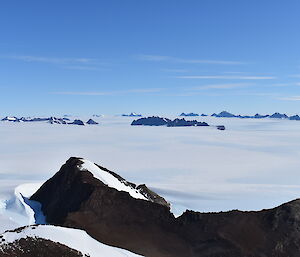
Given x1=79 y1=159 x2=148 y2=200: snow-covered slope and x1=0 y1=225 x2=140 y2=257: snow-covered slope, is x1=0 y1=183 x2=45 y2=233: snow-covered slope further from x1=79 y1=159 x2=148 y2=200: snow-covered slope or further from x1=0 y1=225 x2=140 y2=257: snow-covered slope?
x1=0 y1=225 x2=140 y2=257: snow-covered slope

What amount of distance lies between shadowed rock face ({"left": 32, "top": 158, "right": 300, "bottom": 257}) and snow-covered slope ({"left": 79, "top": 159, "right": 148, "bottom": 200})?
7.88 m

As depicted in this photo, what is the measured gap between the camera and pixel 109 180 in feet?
228

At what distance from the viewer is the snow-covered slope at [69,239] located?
40719 millimetres

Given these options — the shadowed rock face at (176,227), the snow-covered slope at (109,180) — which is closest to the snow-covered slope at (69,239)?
the shadowed rock face at (176,227)

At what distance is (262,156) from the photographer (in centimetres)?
19575

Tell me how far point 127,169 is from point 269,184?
52.1 meters

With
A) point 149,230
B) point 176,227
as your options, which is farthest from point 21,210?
point 176,227

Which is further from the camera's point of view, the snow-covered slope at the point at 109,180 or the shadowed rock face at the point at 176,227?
the snow-covered slope at the point at 109,180

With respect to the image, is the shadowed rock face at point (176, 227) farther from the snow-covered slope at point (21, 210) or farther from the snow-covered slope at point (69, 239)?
the snow-covered slope at point (21, 210)

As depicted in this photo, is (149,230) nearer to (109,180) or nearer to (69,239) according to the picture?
(69,239)

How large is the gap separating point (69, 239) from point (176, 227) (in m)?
16.9

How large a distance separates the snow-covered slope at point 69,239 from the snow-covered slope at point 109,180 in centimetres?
2250

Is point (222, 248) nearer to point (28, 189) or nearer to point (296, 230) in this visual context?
point (296, 230)

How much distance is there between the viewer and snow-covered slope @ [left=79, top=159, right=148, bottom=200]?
68.1 meters
